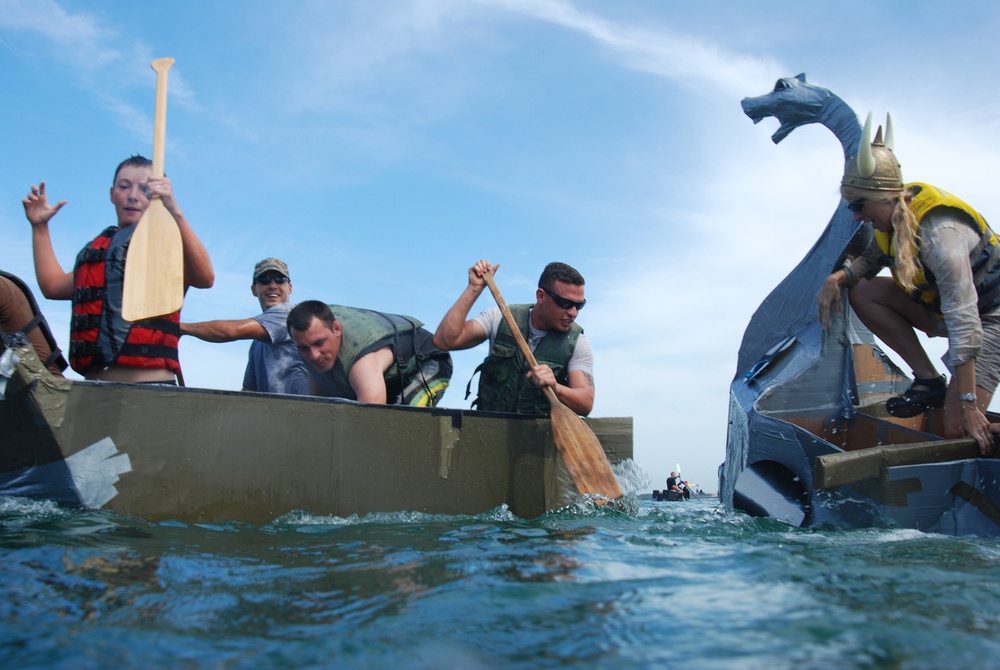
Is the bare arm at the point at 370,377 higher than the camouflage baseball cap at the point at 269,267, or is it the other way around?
the camouflage baseball cap at the point at 269,267

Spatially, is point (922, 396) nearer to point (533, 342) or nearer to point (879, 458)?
point (879, 458)

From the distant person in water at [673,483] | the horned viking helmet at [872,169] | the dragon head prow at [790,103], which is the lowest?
the distant person in water at [673,483]

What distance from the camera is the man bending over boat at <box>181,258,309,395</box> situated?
204 inches

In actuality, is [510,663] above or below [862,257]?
below

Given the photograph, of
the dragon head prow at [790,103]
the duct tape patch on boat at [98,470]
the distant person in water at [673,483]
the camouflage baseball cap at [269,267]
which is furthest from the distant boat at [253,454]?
the distant person in water at [673,483]

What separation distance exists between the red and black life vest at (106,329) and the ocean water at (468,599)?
0.78 m

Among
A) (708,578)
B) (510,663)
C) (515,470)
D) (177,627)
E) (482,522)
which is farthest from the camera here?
(515,470)

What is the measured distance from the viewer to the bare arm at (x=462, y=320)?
16.4 ft

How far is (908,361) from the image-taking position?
17.3 ft

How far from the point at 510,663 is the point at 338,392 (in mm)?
3328

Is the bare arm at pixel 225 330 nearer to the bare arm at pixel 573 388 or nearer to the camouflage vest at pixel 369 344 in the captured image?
the camouflage vest at pixel 369 344

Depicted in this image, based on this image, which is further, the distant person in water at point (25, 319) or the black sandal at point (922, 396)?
the black sandal at point (922, 396)

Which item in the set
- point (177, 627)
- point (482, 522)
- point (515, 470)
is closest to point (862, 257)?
point (515, 470)

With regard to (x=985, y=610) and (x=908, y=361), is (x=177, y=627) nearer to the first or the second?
(x=985, y=610)
